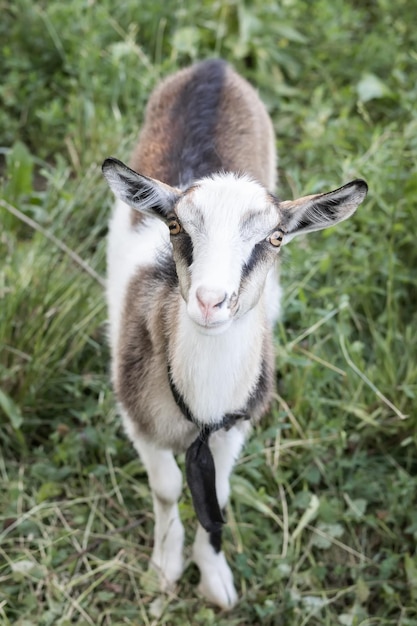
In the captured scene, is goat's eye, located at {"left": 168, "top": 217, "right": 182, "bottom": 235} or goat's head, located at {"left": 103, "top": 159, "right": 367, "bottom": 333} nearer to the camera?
goat's head, located at {"left": 103, "top": 159, "right": 367, "bottom": 333}

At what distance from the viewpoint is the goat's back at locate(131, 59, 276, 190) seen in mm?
4086

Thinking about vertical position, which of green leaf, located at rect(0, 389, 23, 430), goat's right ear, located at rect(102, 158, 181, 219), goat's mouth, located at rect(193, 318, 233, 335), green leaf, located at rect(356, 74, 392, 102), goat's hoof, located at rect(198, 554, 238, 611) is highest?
goat's right ear, located at rect(102, 158, 181, 219)

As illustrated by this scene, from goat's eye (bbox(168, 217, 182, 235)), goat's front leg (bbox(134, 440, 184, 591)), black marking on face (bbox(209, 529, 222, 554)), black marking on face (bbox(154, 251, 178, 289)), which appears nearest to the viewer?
goat's eye (bbox(168, 217, 182, 235))

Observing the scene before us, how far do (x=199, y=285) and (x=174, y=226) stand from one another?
1.11ft

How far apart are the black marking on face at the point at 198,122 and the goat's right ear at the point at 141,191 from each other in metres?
0.82

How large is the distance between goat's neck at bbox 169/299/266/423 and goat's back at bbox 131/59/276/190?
36.1 inches

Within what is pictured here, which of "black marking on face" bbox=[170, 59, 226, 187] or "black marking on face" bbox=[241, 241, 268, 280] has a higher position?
"black marking on face" bbox=[241, 241, 268, 280]

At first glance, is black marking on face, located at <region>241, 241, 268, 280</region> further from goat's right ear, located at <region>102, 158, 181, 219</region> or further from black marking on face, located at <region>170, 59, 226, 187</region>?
black marking on face, located at <region>170, 59, 226, 187</region>

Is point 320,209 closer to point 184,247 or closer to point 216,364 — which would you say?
point 184,247

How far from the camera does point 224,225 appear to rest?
2.88 metres

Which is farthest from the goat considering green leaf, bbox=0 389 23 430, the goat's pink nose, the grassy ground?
green leaf, bbox=0 389 23 430

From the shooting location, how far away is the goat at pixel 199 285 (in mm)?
2918

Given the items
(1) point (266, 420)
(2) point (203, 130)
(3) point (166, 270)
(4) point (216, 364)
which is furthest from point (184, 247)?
(1) point (266, 420)

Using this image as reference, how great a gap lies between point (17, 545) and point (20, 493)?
0.78 feet
